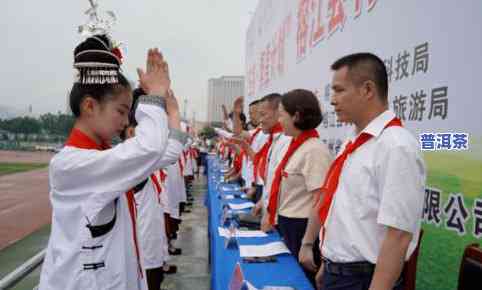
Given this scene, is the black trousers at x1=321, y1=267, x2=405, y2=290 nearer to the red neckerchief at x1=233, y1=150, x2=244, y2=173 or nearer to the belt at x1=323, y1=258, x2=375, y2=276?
the belt at x1=323, y1=258, x2=375, y2=276

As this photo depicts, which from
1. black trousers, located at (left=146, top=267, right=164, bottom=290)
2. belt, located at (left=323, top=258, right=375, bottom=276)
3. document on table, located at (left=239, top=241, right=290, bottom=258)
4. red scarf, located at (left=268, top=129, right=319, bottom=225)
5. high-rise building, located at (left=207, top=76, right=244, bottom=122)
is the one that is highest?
high-rise building, located at (left=207, top=76, right=244, bottom=122)

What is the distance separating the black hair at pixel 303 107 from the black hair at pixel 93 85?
1.34 m

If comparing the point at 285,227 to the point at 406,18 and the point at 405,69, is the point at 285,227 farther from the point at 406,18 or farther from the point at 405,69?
the point at 406,18

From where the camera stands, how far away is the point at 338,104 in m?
1.59

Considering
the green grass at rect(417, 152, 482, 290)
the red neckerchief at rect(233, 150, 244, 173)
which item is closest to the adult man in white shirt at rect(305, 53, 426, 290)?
the green grass at rect(417, 152, 482, 290)

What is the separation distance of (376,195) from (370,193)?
0.07ft

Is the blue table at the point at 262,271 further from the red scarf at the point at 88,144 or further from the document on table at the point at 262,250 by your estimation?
the red scarf at the point at 88,144

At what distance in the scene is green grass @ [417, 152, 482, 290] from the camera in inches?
63.6

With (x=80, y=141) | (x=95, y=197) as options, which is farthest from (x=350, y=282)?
(x=80, y=141)

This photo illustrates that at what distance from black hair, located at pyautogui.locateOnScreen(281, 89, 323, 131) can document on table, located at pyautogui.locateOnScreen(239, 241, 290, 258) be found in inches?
29.0

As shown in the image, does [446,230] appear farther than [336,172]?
Yes

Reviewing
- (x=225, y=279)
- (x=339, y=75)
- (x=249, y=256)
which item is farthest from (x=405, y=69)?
(x=225, y=279)

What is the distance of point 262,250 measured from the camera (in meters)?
2.12

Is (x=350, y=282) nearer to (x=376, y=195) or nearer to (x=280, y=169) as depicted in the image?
(x=376, y=195)
